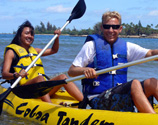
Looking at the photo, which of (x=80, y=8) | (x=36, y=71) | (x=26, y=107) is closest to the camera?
(x=26, y=107)

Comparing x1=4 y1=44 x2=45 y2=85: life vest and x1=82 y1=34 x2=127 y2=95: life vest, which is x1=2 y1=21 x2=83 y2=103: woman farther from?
x1=82 y1=34 x2=127 y2=95: life vest

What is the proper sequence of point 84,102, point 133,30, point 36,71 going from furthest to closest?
1. point 133,30
2. point 36,71
3. point 84,102

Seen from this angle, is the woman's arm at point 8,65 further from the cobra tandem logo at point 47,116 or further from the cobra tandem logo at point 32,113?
the cobra tandem logo at point 32,113

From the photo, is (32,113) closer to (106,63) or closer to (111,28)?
(106,63)

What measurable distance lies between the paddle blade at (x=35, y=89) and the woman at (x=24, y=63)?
29cm

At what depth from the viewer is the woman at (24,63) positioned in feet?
Answer: 12.5

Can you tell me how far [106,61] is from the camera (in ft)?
10.4

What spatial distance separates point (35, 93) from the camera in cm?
349

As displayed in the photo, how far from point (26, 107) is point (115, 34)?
1327 mm

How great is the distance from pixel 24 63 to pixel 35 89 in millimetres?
793

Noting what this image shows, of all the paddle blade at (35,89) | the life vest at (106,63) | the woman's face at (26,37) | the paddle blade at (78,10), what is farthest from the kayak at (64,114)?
the paddle blade at (78,10)

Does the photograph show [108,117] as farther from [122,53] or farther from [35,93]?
[35,93]

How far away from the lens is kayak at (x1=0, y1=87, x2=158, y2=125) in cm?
265

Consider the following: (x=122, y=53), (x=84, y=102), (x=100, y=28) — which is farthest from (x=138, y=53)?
(x=84, y=102)
